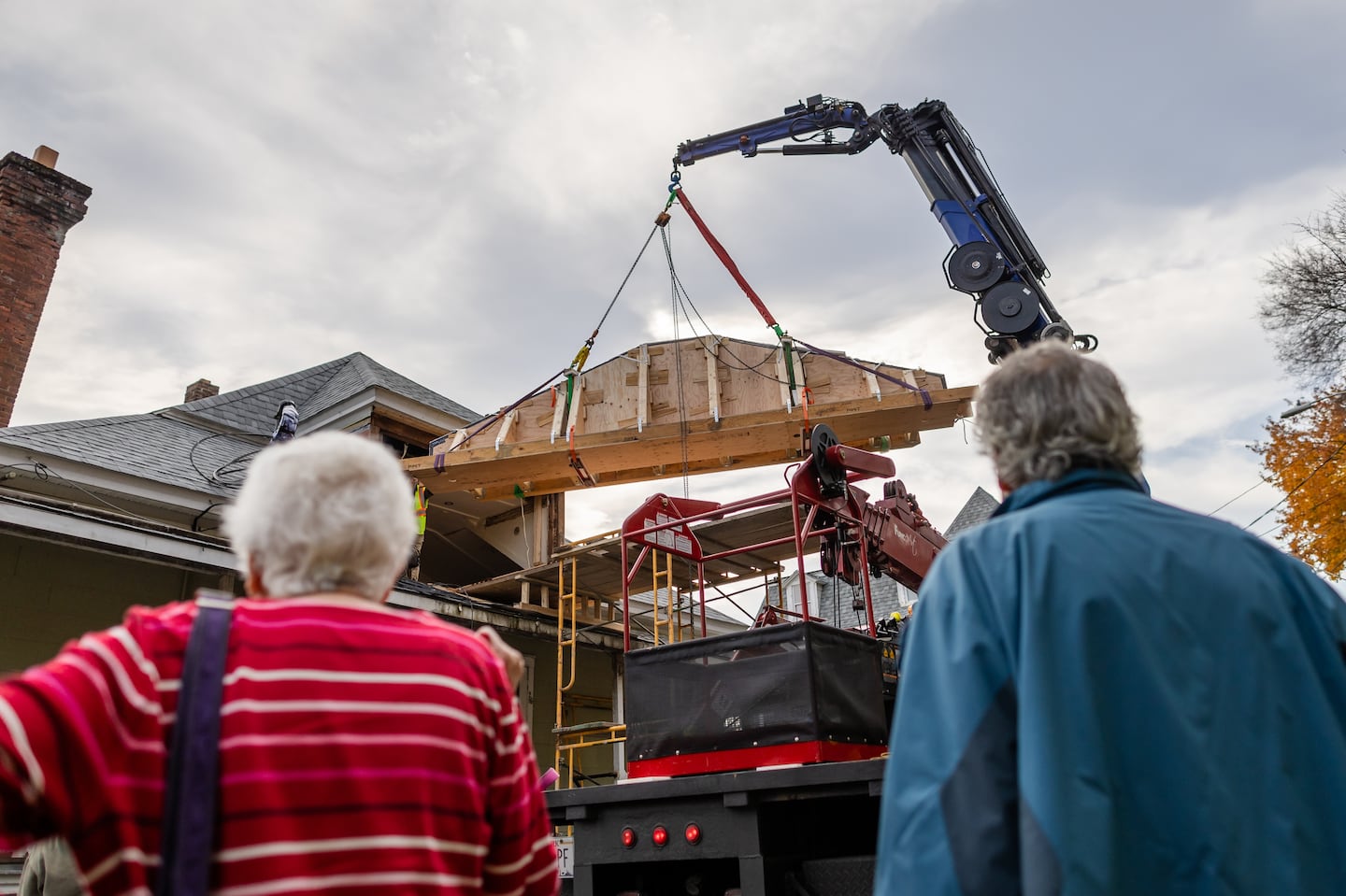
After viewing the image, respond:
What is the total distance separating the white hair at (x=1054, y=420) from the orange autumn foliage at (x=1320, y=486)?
79.9 feet

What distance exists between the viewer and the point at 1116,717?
1598mm

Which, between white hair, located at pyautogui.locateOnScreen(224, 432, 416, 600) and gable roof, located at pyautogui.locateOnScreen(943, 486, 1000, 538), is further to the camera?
gable roof, located at pyautogui.locateOnScreen(943, 486, 1000, 538)

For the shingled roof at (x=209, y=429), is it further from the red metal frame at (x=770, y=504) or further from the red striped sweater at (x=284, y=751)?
the red striped sweater at (x=284, y=751)

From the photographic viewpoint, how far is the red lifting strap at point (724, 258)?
38.3 feet

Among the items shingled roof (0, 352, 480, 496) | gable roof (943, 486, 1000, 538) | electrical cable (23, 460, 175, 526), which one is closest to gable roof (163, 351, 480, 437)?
shingled roof (0, 352, 480, 496)

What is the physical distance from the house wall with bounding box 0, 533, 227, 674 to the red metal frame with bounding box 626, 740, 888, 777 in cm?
661

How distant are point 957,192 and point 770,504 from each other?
17.7 ft

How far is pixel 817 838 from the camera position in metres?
5.02

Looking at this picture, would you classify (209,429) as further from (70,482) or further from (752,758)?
(752,758)

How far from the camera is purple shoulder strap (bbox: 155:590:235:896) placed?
1.38 metres

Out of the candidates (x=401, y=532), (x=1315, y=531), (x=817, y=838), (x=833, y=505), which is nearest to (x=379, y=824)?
(x=401, y=532)

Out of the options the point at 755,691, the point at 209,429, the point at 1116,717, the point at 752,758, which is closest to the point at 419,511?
the point at 209,429

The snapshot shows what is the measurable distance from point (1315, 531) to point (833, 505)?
2113 centimetres

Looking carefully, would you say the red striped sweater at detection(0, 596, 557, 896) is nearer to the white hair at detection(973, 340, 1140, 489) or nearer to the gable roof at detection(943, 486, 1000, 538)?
the white hair at detection(973, 340, 1140, 489)
